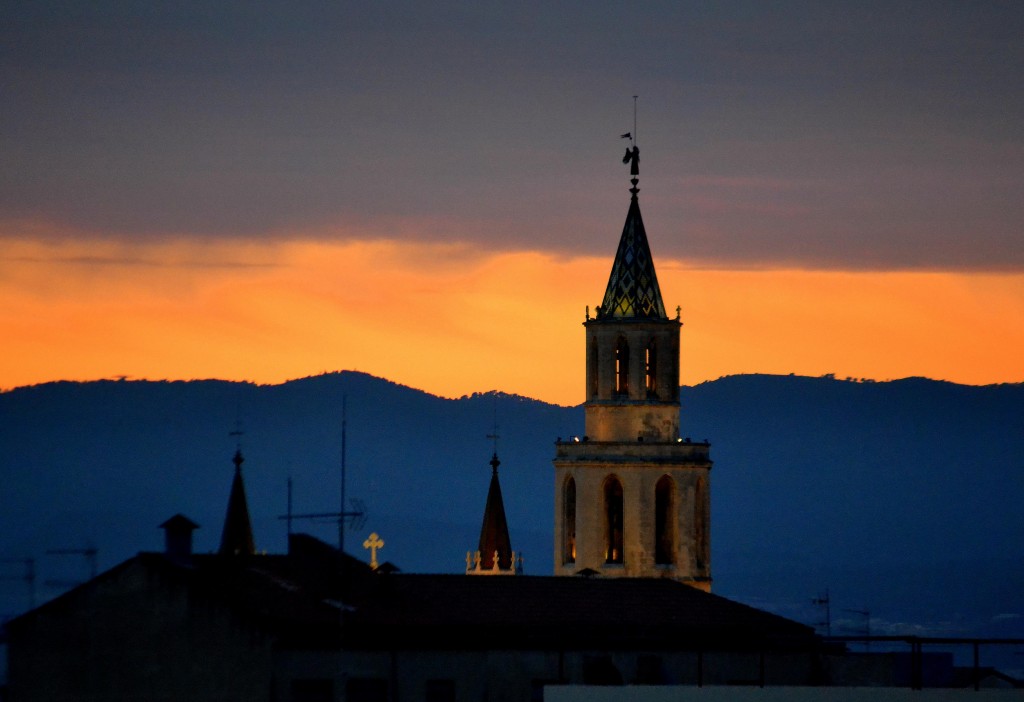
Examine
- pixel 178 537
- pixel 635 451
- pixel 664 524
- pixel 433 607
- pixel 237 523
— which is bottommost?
pixel 433 607

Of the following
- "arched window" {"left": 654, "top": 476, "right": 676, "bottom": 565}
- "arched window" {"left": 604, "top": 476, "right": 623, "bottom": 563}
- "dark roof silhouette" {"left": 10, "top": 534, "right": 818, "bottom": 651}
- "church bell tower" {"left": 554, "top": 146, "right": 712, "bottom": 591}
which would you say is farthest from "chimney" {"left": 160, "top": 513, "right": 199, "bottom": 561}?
"arched window" {"left": 654, "top": 476, "right": 676, "bottom": 565}

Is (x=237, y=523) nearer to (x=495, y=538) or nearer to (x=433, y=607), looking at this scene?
(x=495, y=538)

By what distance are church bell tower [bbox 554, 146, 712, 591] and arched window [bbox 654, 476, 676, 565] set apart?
0.04m

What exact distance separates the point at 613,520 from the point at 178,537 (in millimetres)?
40845

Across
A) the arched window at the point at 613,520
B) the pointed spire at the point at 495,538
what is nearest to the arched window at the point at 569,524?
the arched window at the point at 613,520

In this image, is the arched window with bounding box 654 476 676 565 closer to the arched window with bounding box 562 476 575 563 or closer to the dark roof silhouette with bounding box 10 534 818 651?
the arched window with bounding box 562 476 575 563

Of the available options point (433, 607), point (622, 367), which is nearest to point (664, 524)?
point (622, 367)

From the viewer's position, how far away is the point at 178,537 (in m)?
79.4

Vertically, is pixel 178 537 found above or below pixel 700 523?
below

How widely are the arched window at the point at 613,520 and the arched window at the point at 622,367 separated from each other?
3219mm

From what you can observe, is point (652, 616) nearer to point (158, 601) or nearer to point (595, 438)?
point (158, 601)

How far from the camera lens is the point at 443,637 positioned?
78062 millimetres

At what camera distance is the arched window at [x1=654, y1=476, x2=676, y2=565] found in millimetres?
118188

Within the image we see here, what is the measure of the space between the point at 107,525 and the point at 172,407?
24461 mm
